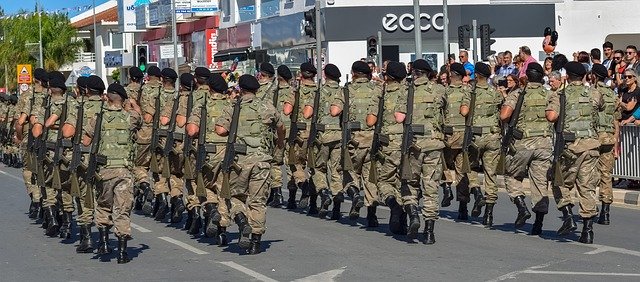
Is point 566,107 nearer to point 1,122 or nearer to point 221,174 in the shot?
point 221,174

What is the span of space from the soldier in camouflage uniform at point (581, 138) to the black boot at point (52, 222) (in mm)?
5821

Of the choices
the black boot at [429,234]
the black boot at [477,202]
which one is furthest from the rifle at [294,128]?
Answer: the black boot at [429,234]

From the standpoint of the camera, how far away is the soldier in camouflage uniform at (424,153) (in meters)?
13.7

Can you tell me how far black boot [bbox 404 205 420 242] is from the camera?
13.7m

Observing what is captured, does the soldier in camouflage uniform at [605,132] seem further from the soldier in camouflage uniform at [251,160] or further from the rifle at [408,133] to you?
the soldier in camouflage uniform at [251,160]

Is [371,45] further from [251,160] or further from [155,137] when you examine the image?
[251,160]

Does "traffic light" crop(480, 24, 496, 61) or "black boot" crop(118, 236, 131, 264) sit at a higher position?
"traffic light" crop(480, 24, 496, 61)

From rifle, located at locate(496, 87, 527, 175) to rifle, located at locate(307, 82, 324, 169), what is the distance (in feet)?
9.00

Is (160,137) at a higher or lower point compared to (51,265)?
higher

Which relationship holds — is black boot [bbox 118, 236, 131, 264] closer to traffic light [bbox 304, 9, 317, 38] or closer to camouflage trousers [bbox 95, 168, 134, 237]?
camouflage trousers [bbox 95, 168, 134, 237]

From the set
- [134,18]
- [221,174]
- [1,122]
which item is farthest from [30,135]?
[134,18]

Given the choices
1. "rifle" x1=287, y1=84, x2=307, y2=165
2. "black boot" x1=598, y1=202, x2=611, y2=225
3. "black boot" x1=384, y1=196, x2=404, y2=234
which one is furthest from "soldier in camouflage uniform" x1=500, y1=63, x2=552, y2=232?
"rifle" x1=287, y1=84, x2=307, y2=165

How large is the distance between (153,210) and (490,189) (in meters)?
4.93

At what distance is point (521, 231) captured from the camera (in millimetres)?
14828
